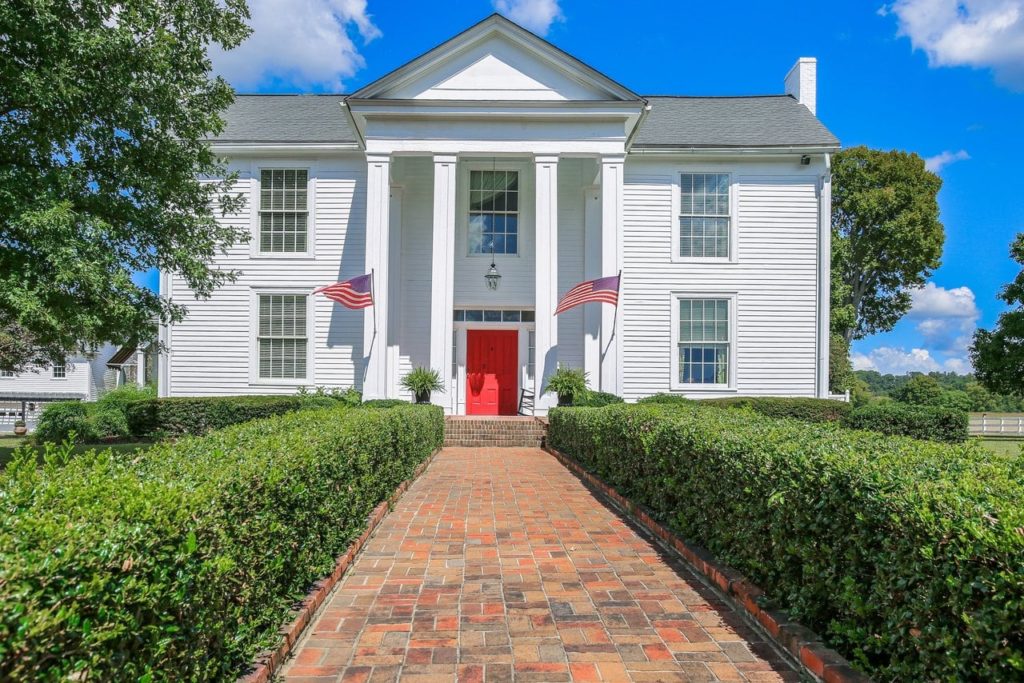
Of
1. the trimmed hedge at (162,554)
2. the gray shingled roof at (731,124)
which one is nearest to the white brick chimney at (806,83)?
the gray shingled roof at (731,124)

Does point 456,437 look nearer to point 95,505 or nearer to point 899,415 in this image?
point 899,415

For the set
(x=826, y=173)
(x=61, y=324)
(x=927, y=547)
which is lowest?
(x=927, y=547)

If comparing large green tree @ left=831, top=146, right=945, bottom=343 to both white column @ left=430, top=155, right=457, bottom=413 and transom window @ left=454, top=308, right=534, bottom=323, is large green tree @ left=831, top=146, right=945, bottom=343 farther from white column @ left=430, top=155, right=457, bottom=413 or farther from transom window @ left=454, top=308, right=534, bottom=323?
white column @ left=430, top=155, right=457, bottom=413

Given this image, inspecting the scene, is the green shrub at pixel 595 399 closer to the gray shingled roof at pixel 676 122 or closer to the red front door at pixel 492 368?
the red front door at pixel 492 368

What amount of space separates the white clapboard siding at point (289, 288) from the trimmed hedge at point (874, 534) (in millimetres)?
13022

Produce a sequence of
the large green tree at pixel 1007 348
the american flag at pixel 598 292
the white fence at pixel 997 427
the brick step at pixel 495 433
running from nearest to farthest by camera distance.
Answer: the brick step at pixel 495 433 < the american flag at pixel 598 292 < the large green tree at pixel 1007 348 < the white fence at pixel 997 427

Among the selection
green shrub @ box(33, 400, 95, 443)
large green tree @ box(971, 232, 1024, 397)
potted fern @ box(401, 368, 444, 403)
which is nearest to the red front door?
potted fern @ box(401, 368, 444, 403)

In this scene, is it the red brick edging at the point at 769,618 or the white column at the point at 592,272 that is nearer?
the red brick edging at the point at 769,618

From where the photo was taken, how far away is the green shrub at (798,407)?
16859mm

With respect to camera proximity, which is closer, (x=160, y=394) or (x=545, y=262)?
(x=545, y=262)

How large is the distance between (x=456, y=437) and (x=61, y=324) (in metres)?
7.66

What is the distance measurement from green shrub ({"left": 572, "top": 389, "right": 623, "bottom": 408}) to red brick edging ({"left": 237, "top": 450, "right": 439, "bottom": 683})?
26.6ft

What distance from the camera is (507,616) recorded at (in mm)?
4598

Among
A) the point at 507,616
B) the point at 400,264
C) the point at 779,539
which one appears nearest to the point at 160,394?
the point at 400,264
